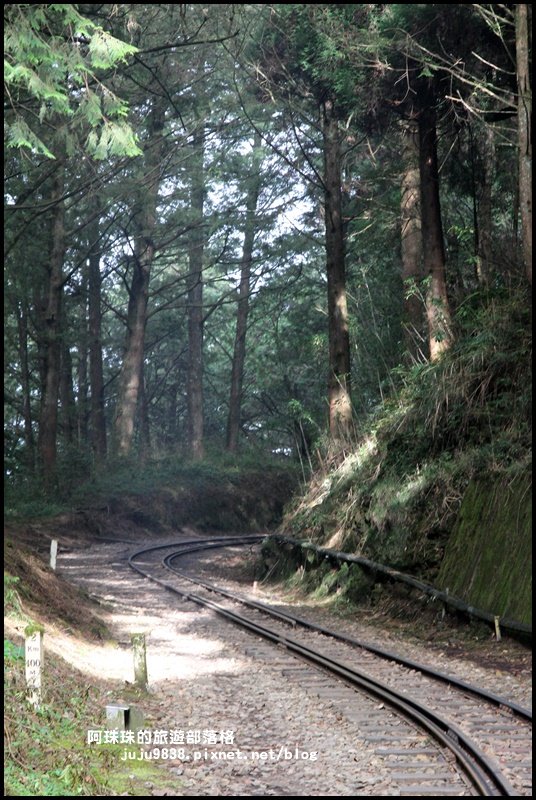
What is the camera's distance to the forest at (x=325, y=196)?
38.7 ft

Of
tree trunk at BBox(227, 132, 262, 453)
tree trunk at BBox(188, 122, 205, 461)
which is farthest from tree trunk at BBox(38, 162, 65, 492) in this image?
tree trunk at BBox(227, 132, 262, 453)

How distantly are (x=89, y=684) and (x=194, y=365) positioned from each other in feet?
96.0

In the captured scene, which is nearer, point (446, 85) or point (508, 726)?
point (508, 726)

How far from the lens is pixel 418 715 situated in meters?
6.98

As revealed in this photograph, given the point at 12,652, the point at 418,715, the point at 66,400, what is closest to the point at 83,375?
the point at 66,400

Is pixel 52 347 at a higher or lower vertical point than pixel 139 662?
higher

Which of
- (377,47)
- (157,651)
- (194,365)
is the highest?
(377,47)

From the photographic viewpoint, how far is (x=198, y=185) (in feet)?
105

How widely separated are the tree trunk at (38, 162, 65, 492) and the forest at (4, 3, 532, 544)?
78 millimetres

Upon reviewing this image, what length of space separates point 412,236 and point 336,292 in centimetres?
206

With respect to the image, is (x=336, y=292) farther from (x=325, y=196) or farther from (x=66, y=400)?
(x=66, y=400)

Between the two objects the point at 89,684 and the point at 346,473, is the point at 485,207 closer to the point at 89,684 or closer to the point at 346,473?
the point at 346,473

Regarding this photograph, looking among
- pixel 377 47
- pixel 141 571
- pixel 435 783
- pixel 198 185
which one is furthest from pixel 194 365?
pixel 435 783

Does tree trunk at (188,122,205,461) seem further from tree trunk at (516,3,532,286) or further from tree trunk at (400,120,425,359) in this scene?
tree trunk at (516,3,532,286)
